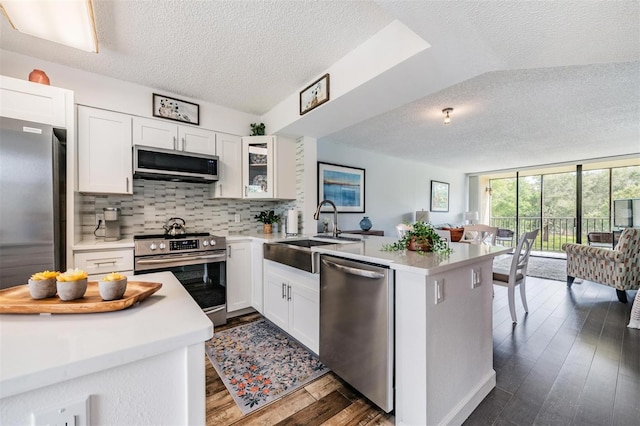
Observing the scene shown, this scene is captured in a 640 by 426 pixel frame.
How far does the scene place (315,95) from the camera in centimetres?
241

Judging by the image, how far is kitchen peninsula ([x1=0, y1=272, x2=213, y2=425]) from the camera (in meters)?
0.50

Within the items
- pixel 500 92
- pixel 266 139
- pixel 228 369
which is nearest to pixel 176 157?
pixel 266 139

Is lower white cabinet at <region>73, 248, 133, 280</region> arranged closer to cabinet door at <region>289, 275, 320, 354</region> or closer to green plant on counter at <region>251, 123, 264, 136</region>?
cabinet door at <region>289, 275, 320, 354</region>

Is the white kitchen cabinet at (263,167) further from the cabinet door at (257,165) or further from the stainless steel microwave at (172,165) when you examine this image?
the stainless steel microwave at (172,165)

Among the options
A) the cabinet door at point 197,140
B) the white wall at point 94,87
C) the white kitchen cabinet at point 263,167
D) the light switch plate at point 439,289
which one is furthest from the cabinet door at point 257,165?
the light switch plate at point 439,289

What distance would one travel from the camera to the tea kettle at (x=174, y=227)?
108 inches

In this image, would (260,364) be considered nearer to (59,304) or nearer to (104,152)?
(59,304)

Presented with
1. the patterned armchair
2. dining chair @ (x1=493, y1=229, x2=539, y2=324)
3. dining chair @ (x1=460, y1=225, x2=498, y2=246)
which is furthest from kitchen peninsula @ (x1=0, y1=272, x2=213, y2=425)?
the patterned armchair

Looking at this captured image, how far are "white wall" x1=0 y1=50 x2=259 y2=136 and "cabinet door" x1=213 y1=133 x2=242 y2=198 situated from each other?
0.27 meters

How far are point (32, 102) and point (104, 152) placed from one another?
56cm

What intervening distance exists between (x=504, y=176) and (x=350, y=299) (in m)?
8.45

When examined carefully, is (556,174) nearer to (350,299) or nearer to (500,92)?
(500,92)

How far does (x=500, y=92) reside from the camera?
2.77 metres

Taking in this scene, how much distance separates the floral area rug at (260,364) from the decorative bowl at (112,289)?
1.18 m
